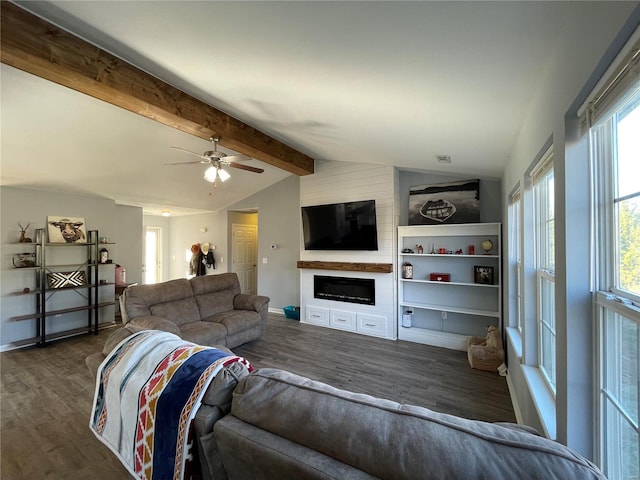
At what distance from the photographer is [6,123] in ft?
9.18

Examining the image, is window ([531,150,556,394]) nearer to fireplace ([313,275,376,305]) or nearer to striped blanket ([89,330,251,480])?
striped blanket ([89,330,251,480])

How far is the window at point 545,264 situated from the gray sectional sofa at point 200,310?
3.27 metres

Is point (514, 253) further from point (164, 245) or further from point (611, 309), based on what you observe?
point (164, 245)

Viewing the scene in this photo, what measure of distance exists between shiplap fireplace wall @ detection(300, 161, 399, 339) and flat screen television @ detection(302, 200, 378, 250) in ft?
0.45

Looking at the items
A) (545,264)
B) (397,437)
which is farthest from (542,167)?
(397,437)

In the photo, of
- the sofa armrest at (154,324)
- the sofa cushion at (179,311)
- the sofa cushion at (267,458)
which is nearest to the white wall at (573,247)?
the sofa cushion at (267,458)

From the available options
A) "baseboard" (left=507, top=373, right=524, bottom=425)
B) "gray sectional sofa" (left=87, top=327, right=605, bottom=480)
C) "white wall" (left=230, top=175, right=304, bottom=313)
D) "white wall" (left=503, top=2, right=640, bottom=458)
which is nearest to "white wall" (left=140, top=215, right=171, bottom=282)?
"white wall" (left=230, top=175, right=304, bottom=313)

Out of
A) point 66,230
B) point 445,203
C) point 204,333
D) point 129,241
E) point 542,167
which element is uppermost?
point 445,203

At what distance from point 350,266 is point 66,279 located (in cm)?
468

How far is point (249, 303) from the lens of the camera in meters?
4.28

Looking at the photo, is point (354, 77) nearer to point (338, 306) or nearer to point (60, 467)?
point (60, 467)

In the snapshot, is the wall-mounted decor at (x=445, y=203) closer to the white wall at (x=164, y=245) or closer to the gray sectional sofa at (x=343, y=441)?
the gray sectional sofa at (x=343, y=441)

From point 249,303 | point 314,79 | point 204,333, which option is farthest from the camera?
point 249,303

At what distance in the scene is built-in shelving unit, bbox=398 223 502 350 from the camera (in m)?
3.78
